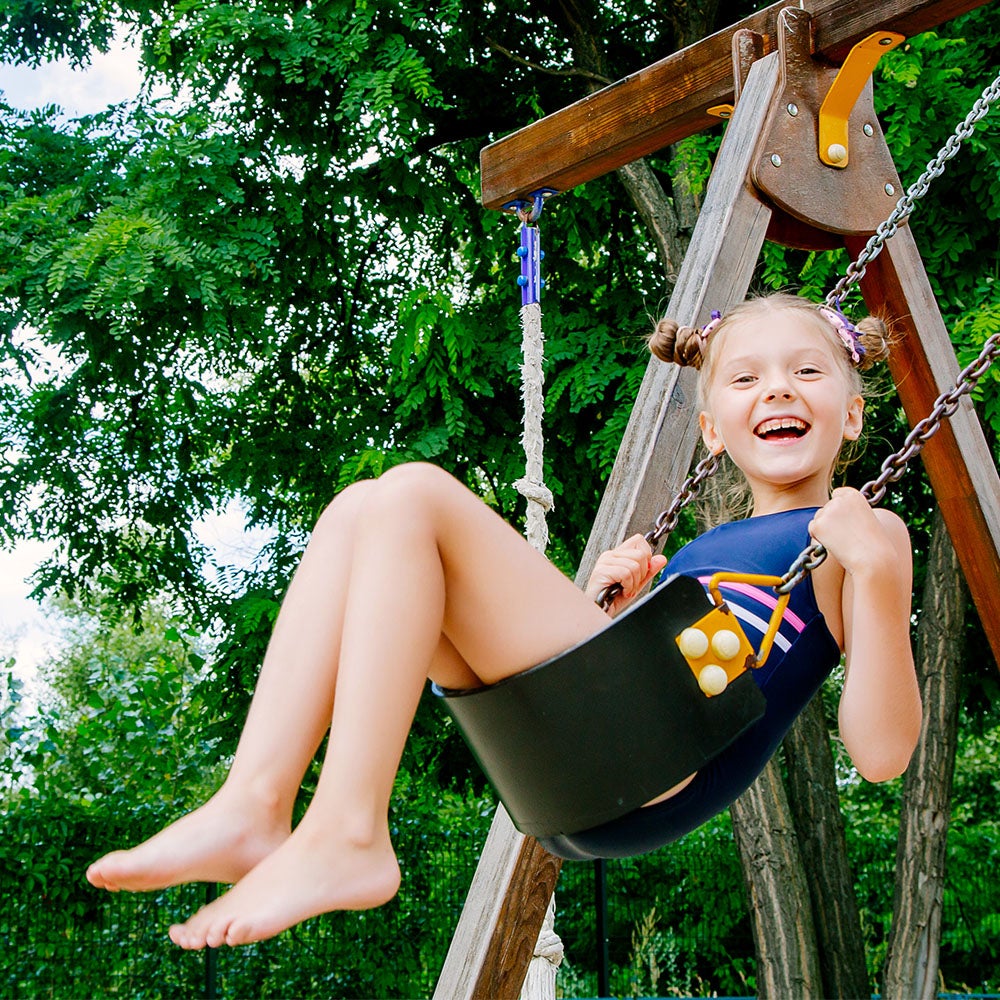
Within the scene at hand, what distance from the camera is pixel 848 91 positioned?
91.4 inches

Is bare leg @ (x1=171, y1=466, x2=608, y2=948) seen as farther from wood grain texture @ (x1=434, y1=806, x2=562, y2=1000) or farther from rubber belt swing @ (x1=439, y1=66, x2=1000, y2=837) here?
wood grain texture @ (x1=434, y1=806, x2=562, y2=1000)

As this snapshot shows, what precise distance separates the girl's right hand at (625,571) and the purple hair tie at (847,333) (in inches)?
17.5

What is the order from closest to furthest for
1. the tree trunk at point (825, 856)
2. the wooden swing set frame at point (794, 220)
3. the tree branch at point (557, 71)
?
the wooden swing set frame at point (794, 220) → the tree trunk at point (825, 856) → the tree branch at point (557, 71)

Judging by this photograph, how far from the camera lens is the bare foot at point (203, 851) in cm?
127

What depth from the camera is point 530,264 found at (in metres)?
2.79

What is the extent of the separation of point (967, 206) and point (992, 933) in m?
3.75

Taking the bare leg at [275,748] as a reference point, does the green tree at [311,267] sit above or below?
above

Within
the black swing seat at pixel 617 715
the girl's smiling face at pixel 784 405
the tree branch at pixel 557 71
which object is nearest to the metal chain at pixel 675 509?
the girl's smiling face at pixel 784 405

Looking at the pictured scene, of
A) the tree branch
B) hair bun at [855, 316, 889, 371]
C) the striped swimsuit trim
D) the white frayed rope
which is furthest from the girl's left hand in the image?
the tree branch

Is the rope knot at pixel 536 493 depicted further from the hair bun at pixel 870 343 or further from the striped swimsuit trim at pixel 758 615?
the striped swimsuit trim at pixel 758 615

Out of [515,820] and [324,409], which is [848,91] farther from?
[324,409]

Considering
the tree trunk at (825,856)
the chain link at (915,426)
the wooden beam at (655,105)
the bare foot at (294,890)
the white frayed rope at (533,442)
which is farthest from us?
the tree trunk at (825,856)

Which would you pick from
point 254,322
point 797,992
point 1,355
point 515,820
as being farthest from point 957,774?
point 515,820

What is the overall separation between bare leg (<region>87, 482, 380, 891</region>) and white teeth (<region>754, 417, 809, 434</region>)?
681 millimetres
